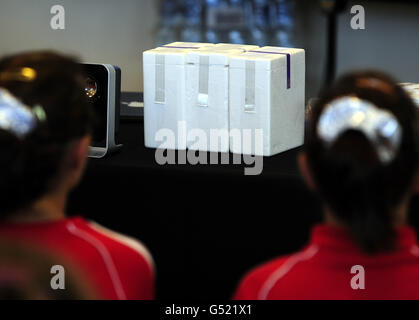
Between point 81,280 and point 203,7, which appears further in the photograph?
point 203,7

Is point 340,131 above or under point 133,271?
above

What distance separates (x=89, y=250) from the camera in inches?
46.2

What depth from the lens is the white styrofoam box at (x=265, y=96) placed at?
2.16 metres

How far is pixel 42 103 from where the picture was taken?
115cm

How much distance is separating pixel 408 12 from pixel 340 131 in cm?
295

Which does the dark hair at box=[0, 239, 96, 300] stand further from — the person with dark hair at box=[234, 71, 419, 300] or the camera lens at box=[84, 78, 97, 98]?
the camera lens at box=[84, 78, 97, 98]

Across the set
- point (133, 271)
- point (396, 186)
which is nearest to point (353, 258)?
point (396, 186)

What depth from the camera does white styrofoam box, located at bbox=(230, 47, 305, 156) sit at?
7.09 ft

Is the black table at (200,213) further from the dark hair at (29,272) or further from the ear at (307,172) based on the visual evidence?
the dark hair at (29,272)

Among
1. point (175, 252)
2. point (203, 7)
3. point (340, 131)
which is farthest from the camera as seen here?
point (203, 7)

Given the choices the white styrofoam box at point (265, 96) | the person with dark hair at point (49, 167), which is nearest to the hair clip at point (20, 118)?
the person with dark hair at point (49, 167)

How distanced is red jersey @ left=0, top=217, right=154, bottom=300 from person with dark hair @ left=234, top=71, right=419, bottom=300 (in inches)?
7.2

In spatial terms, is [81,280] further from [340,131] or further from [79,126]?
[340,131]

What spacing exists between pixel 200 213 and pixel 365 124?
103 centimetres
